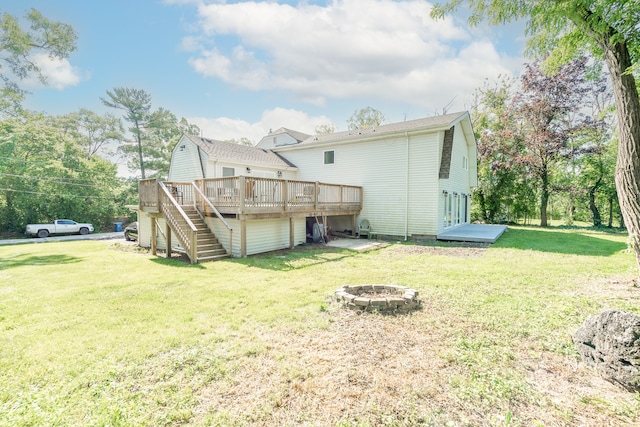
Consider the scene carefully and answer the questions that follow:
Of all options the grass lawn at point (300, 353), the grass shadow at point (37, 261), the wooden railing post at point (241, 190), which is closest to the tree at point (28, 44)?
the grass shadow at point (37, 261)

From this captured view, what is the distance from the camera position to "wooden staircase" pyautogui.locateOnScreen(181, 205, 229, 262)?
9158 millimetres

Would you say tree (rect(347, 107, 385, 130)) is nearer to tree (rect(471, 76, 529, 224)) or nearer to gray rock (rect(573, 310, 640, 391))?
tree (rect(471, 76, 529, 224))

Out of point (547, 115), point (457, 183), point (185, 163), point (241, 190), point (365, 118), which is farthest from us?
point (365, 118)

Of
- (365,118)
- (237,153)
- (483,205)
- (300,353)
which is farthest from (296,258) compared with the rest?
(365,118)

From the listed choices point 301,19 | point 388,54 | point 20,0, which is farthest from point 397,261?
point 20,0

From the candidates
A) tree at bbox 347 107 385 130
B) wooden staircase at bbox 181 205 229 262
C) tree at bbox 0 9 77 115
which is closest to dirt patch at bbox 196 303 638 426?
wooden staircase at bbox 181 205 229 262

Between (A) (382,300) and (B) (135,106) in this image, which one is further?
(B) (135,106)

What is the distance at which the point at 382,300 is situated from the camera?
14.9 ft

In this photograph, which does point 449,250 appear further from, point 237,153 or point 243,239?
point 237,153

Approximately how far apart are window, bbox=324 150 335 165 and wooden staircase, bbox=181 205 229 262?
7878 mm

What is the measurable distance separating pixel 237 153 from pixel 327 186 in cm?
573

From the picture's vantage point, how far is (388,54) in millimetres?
14641

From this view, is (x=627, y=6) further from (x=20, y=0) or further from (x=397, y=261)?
(x=20, y=0)

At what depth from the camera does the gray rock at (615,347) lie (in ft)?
8.58
